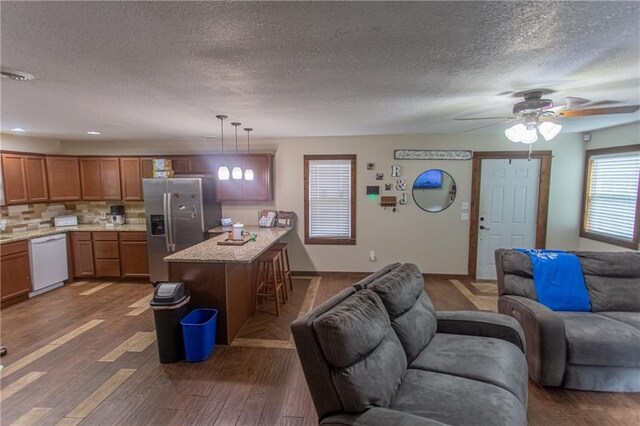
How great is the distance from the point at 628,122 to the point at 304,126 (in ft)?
13.6

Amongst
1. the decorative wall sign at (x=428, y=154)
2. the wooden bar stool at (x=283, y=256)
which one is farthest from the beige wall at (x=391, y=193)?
the wooden bar stool at (x=283, y=256)

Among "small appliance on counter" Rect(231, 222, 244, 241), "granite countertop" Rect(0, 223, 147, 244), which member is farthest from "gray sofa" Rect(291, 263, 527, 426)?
"granite countertop" Rect(0, 223, 147, 244)

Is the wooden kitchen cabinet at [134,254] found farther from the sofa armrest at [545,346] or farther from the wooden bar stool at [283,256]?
the sofa armrest at [545,346]

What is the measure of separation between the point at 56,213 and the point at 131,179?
1508 mm

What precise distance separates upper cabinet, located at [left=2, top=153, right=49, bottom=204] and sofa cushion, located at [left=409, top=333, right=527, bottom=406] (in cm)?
563

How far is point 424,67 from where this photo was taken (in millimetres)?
2068

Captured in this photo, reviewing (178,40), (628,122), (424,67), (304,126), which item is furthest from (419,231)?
(178,40)

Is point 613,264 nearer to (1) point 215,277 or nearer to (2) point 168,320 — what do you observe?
(1) point 215,277

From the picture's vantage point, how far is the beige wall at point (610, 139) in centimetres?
405

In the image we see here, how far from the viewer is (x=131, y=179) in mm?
5297

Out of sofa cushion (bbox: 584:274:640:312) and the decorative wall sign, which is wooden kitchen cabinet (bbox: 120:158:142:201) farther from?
sofa cushion (bbox: 584:274:640:312)

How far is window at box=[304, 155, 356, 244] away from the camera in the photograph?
210 inches

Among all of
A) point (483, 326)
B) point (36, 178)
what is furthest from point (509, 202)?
point (36, 178)

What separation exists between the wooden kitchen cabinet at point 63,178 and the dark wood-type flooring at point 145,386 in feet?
7.09
